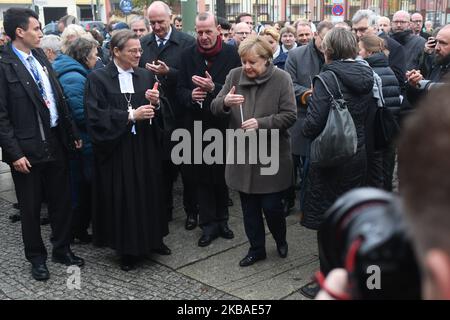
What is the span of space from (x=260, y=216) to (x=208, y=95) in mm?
1179

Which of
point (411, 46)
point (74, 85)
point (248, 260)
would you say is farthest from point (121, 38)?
point (411, 46)

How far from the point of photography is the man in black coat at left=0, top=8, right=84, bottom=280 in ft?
12.4

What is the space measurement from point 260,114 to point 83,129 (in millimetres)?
1640

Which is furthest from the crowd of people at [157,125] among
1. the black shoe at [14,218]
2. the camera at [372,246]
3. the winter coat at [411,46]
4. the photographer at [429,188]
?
the photographer at [429,188]

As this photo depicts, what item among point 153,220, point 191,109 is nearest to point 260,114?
point 191,109

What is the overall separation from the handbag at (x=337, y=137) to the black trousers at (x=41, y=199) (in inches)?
81.4

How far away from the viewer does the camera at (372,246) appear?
82cm

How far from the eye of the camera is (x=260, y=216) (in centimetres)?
414

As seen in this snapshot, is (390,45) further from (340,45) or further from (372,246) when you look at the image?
(372,246)

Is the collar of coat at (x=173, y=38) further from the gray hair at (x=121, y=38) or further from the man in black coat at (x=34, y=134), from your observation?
the man in black coat at (x=34, y=134)

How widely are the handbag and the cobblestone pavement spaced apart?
3.99 ft

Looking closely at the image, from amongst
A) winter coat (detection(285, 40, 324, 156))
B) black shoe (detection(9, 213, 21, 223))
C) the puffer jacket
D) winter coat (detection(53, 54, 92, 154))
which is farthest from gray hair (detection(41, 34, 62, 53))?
the puffer jacket

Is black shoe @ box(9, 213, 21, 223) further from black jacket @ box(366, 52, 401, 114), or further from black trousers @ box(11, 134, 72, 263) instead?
black jacket @ box(366, 52, 401, 114)

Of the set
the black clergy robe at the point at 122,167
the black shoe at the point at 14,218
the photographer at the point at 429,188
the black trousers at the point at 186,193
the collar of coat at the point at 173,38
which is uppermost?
the collar of coat at the point at 173,38
